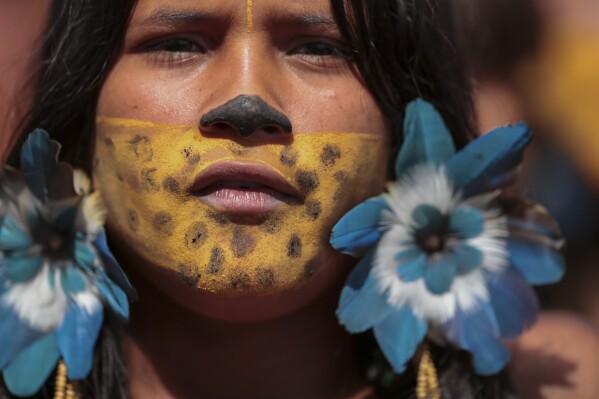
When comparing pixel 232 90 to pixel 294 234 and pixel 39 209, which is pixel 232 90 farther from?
pixel 39 209

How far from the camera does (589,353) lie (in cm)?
232

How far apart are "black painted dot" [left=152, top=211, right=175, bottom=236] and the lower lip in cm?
7

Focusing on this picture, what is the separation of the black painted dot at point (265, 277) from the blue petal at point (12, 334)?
1.47 feet

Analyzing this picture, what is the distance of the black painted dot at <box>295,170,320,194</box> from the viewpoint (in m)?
1.99

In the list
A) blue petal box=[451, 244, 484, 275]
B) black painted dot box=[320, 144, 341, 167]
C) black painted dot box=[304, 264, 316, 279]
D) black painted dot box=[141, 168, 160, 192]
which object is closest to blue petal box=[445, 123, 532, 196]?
blue petal box=[451, 244, 484, 275]

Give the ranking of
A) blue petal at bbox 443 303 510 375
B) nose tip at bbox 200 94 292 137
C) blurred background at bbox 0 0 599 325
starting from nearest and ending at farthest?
nose tip at bbox 200 94 292 137
blue petal at bbox 443 303 510 375
blurred background at bbox 0 0 599 325

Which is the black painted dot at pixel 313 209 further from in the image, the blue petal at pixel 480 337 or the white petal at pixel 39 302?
the white petal at pixel 39 302

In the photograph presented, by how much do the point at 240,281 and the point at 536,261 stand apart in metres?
0.58

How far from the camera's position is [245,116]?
6.33ft

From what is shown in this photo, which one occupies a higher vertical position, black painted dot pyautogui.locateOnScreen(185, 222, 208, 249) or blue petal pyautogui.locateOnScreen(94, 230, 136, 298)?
black painted dot pyautogui.locateOnScreen(185, 222, 208, 249)

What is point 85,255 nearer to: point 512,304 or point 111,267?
point 111,267

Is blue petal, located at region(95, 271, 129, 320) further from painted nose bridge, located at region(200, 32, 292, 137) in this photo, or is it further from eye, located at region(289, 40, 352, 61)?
eye, located at region(289, 40, 352, 61)

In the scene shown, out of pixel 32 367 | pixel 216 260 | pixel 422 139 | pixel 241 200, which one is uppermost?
pixel 422 139

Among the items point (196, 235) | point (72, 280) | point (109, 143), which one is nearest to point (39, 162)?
point (109, 143)
